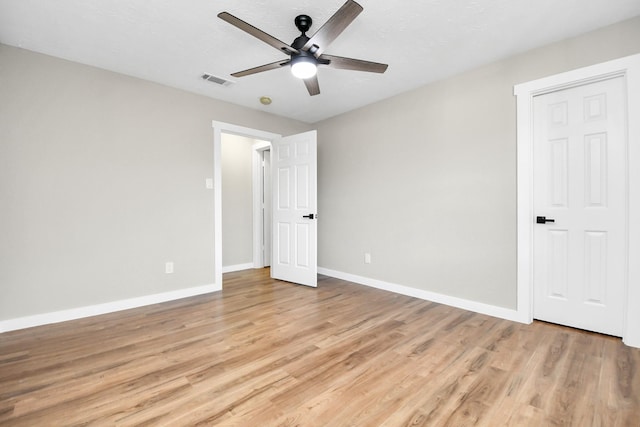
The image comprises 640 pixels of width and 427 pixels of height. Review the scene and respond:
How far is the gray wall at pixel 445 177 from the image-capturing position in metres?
2.70

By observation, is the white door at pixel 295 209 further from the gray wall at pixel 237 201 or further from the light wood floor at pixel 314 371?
the light wood floor at pixel 314 371

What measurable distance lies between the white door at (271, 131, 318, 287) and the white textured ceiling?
43.3 inches

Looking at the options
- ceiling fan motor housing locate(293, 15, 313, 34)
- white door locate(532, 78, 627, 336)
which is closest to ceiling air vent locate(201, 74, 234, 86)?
ceiling fan motor housing locate(293, 15, 313, 34)

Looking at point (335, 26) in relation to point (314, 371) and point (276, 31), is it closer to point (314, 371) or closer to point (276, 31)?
point (276, 31)

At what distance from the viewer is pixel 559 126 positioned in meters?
2.52

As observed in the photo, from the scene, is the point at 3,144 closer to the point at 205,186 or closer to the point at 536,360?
the point at 205,186

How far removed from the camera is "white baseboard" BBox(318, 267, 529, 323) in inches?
108

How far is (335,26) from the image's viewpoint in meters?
1.76

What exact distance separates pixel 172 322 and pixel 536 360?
3.04m

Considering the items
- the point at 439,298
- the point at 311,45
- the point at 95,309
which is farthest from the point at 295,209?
the point at 95,309

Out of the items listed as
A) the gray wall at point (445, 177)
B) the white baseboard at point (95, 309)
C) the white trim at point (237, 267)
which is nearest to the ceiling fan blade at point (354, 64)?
the gray wall at point (445, 177)

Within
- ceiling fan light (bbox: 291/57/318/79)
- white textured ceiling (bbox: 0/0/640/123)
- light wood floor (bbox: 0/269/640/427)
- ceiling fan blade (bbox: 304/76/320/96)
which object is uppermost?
white textured ceiling (bbox: 0/0/640/123)

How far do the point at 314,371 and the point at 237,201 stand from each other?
147 inches

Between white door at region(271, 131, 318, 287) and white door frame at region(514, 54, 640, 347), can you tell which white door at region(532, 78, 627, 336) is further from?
white door at region(271, 131, 318, 287)
